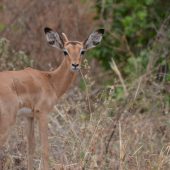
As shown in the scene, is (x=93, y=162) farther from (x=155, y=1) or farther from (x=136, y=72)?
(x=155, y=1)

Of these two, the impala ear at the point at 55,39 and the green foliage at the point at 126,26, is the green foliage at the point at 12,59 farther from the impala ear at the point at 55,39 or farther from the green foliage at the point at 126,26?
the green foliage at the point at 126,26

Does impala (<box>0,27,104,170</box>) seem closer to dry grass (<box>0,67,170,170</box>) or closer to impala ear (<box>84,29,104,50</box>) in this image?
impala ear (<box>84,29,104,50</box>)

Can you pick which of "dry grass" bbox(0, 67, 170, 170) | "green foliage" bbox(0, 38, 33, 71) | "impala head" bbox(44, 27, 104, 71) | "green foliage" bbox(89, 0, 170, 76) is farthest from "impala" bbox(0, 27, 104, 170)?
"green foliage" bbox(89, 0, 170, 76)

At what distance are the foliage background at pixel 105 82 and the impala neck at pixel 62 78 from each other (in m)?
0.24

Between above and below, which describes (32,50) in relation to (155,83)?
above

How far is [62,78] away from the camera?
27.2 ft

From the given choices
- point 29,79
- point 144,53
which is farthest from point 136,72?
point 29,79

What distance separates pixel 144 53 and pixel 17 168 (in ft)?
12.4

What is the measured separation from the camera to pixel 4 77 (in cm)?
751

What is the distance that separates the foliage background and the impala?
0.80ft

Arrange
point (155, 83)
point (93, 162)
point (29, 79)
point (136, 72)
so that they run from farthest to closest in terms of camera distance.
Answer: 1. point (136, 72)
2. point (155, 83)
3. point (29, 79)
4. point (93, 162)

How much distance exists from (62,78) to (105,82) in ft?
12.3

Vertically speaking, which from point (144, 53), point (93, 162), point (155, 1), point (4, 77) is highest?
point (155, 1)

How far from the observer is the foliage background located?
7668 mm
